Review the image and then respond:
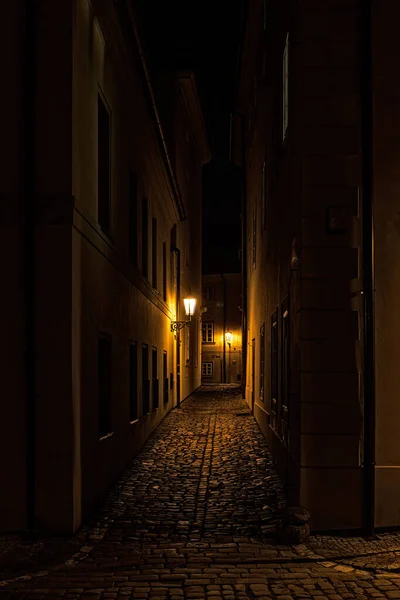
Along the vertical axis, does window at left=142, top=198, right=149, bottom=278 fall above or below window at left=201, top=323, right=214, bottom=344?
above

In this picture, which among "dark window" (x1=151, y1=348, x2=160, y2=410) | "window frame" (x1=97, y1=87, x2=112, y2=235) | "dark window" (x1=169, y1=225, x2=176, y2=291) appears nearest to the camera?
"window frame" (x1=97, y1=87, x2=112, y2=235)

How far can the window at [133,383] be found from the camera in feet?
46.3

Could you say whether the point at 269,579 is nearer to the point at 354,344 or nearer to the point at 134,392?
the point at 354,344

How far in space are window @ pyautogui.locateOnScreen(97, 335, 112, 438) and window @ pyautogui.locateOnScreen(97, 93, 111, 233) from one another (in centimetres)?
166

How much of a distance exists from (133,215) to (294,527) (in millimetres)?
8064

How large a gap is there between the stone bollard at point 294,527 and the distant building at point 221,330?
155 ft

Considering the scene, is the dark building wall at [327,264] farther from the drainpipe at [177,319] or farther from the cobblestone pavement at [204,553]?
the drainpipe at [177,319]

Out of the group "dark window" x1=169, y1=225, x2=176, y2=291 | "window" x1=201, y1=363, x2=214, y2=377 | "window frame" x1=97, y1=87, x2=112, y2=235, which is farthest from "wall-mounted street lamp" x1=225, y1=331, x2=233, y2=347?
"window frame" x1=97, y1=87, x2=112, y2=235

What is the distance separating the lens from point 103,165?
1143cm

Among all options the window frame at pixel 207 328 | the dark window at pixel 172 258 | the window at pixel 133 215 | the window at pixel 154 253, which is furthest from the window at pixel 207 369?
→ the window at pixel 133 215

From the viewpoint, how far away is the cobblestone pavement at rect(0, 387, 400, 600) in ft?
21.3

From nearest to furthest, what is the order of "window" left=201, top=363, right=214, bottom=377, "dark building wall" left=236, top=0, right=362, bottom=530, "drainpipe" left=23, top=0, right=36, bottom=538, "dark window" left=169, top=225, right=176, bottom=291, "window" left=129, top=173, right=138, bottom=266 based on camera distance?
1. "drainpipe" left=23, top=0, right=36, bottom=538
2. "dark building wall" left=236, top=0, right=362, bottom=530
3. "window" left=129, top=173, right=138, bottom=266
4. "dark window" left=169, top=225, right=176, bottom=291
5. "window" left=201, top=363, right=214, bottom=377

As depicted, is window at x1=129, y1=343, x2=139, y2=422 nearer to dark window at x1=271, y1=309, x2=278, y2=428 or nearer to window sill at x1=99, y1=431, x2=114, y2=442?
dark window at x1=271, y1=309, x2=278, y2=428

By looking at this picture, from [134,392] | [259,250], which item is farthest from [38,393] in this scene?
[259,250]
